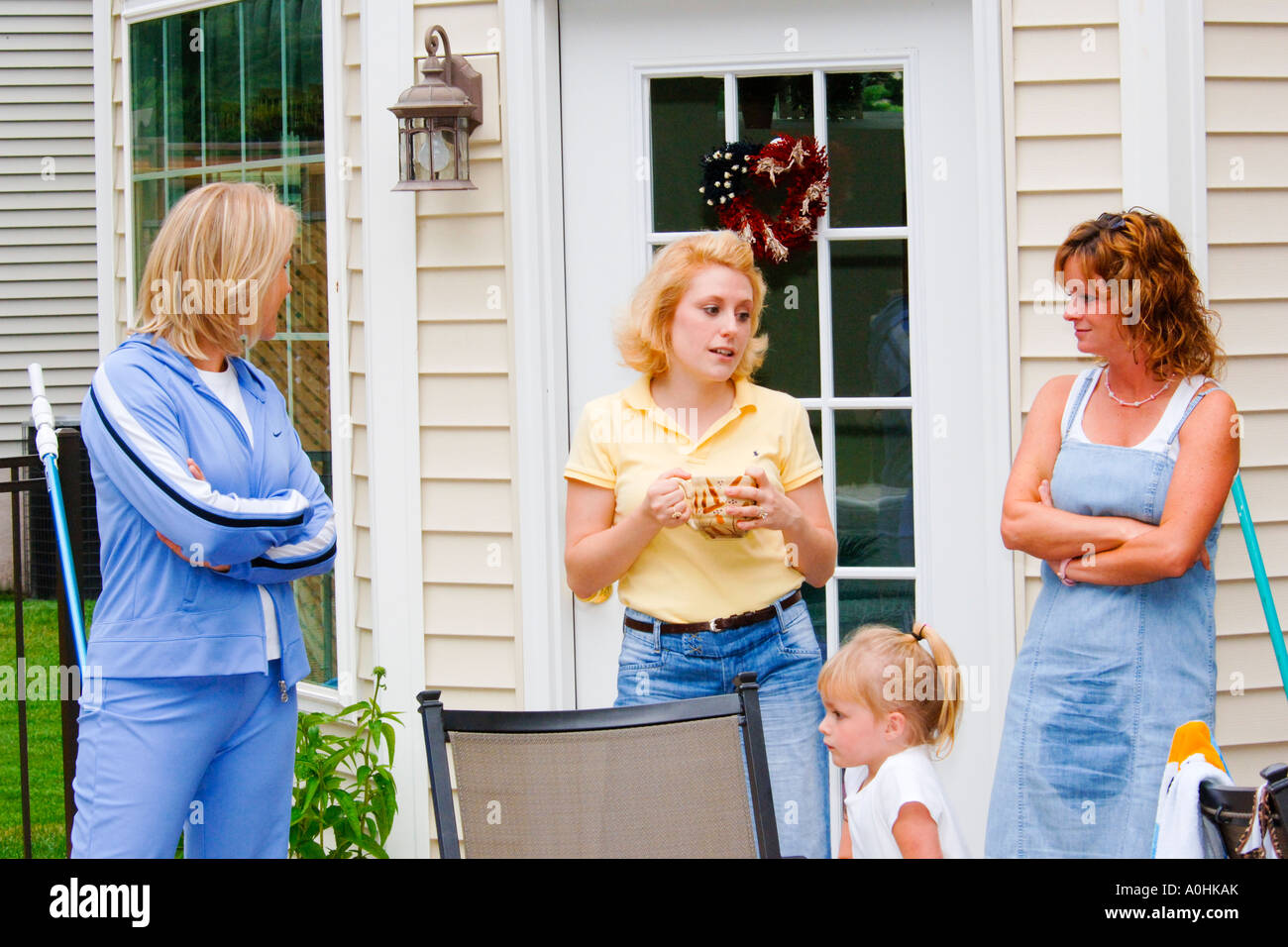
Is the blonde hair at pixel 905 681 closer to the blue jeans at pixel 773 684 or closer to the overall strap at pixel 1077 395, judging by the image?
the blue jeans at pixel 773 684

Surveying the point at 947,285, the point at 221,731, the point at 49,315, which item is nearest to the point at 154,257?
the point at 221,731

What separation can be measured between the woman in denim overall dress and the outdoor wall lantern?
1658 mm

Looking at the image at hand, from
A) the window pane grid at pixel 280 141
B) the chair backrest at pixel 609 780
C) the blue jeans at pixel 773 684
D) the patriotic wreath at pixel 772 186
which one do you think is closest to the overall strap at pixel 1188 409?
the blue jeans at pixel 773 684

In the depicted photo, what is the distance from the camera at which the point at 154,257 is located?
2275 mm

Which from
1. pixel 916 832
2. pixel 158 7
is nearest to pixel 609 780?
pixel 916 832

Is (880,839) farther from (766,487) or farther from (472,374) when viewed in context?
(472,374)

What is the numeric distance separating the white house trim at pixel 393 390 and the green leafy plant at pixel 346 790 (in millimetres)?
81

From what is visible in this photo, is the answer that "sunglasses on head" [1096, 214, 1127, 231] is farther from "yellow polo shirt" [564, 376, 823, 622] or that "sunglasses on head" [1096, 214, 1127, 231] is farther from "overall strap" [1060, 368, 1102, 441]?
"yellow polo shirt" [564, 376, 823, 622]

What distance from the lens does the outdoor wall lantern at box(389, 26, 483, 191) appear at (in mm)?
3381

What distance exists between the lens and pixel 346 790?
3639 millimetres

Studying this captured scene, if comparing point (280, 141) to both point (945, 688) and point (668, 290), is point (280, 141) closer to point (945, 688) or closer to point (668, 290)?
point (668, 290)

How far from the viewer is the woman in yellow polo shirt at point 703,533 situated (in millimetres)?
2389

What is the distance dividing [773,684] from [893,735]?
0.31 meters

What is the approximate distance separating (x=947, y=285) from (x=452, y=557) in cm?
151
